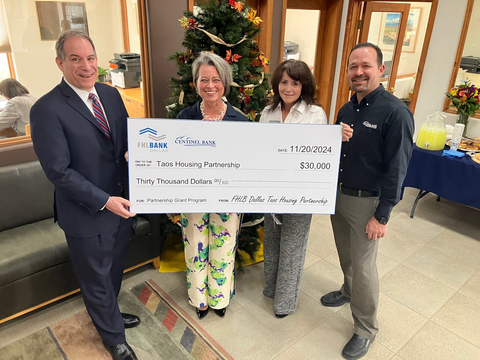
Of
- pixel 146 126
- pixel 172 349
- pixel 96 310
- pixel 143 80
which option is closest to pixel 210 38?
pixel 143 80

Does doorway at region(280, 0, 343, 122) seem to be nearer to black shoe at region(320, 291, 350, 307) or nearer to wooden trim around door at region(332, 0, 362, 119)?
wooden trim around door at region(332, 0, 362, 119)

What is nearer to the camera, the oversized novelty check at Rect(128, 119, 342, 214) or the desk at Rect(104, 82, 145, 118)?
the oversized novelty check at Rect(128, 119, 342, 214)

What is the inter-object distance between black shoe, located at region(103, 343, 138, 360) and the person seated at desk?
1730mm

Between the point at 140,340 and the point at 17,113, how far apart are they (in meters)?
1.87

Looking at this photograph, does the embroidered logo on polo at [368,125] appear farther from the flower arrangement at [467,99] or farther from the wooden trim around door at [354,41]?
the wooden trim around door at [354,41]

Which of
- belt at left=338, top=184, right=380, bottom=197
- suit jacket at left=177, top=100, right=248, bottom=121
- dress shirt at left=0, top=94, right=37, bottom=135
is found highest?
suit jacket at left=177, top=100, right=248, bottom=121

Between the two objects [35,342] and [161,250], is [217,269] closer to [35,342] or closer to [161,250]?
[161,250]

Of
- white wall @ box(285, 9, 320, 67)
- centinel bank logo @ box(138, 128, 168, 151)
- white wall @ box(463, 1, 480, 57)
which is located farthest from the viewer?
white wall @ box(285, 9, 320, 67)

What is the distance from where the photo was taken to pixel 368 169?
6.27 ft

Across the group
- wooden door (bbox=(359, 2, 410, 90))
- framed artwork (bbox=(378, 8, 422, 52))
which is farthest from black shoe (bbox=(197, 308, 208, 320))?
framed artwork (bbox=(378, 8, 422, 52))

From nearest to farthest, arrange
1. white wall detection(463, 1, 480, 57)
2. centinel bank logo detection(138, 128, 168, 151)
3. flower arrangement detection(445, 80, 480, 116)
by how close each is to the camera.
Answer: centinel bank logo detection(138, 128, 168, 151), flower arrangement detection(445, 80, 480, 116), white wall detection(463, 1, 480, 57)

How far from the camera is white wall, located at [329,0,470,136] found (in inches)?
150

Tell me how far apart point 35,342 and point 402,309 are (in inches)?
94.8

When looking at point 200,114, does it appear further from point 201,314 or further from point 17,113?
point 17,113
